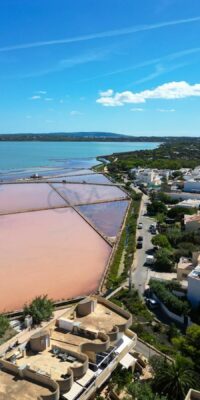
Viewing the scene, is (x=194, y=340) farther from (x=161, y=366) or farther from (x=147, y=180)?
(x=147, y=180)

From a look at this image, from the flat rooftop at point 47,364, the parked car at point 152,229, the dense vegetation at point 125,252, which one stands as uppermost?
the flat rooftop at point 47,364

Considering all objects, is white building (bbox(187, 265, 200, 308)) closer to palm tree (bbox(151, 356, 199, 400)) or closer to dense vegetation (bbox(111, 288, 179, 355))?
dense vegetation (bbox(111, 288, 179, 355))

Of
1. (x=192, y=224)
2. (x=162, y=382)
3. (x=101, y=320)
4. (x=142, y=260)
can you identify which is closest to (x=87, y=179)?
(x=192, y=224)

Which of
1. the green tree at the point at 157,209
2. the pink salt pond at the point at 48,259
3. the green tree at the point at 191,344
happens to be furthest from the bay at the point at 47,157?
the green tree at the point at 191,344

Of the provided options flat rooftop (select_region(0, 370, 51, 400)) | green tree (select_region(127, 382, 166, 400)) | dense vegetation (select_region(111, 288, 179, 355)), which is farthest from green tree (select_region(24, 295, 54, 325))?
green tree (select_region(127, 382, 166, 400))

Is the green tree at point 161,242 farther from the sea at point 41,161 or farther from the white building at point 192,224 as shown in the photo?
the sea at point 41,161

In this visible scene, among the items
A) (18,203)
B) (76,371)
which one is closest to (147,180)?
(18,203)
